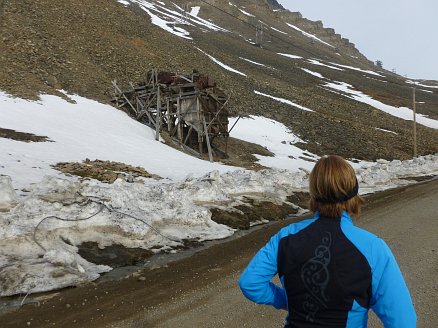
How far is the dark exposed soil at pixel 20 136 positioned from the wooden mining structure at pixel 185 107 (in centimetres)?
733

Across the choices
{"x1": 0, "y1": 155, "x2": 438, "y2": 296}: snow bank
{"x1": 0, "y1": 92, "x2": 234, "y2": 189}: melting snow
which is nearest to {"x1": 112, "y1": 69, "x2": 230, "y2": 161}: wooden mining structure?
{"x1": 0, "y1": 92, "x2": 234, "y2": 189}: melting snow

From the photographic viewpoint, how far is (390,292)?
6.18 ft

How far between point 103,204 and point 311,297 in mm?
5969

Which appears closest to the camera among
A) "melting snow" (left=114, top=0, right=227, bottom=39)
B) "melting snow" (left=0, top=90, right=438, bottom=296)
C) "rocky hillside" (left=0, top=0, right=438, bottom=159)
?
"melting snow" (left=0, top=90, right=438, bottom=296)

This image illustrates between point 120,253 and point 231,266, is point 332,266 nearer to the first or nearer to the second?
point 231,266

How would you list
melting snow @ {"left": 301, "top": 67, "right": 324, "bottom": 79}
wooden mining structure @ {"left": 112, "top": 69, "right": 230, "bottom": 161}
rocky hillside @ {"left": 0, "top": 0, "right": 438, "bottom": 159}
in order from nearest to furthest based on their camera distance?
wooden mining structure @ {"left": 112, "top": 69, "right": 230, "bottom": 161} → rocky hillside @ {"left": 0, "top": 0, "right": 438, "bottom": 159} → melting snow @ {"left": 301, "top": 67, "right": 324, "bottom": 79}

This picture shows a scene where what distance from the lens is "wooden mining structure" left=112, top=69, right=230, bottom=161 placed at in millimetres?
21797

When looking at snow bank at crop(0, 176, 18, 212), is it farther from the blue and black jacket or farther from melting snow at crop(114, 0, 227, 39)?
melting snow at crop(114, 0, 227, 39)

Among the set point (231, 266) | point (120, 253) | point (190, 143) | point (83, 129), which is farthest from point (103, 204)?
point (190, 143)

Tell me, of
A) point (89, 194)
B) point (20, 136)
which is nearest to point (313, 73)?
point (20, 136)

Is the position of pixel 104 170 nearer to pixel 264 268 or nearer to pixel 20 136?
pixel 20 136

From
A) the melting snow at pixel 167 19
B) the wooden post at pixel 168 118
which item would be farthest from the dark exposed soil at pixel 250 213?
the melting snow at pixel 167 19

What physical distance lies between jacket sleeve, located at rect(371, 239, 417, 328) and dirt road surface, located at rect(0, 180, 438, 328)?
258 cm

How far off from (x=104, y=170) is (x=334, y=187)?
445 inches
